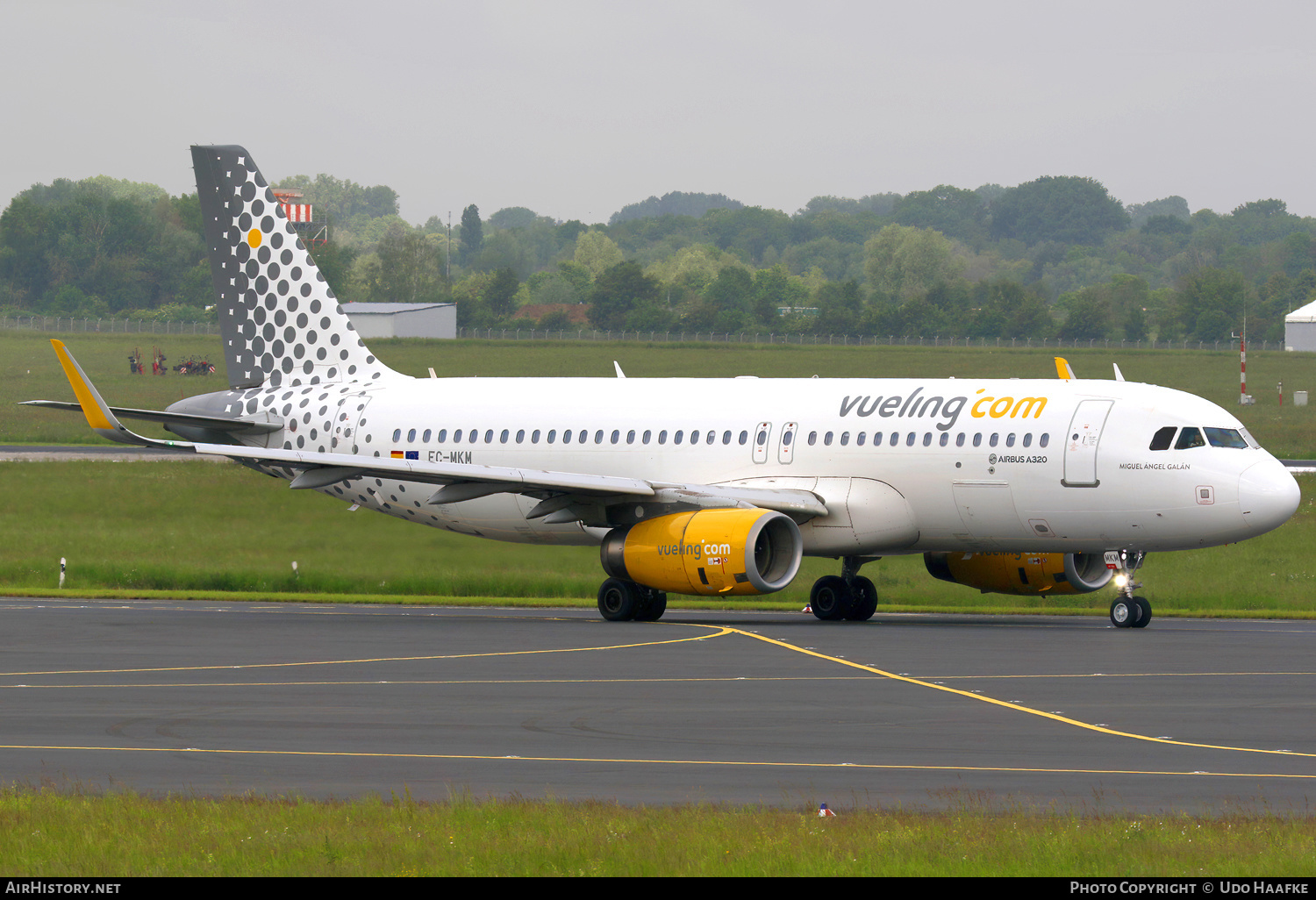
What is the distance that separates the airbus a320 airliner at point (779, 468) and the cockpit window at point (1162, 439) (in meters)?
0.02

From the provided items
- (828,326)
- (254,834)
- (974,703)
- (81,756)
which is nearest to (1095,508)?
(974,703)

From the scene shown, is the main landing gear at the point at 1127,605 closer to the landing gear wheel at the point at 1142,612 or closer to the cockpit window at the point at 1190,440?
the landing gear wheel at the point at 1142,612

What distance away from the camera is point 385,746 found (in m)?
19.1

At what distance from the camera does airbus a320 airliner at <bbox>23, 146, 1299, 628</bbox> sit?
33.4 m

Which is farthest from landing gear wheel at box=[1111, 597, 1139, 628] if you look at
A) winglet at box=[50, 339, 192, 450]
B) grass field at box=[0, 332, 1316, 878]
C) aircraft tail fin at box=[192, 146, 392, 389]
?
aircraft tail fin at box=[192, 146, 392, 389]

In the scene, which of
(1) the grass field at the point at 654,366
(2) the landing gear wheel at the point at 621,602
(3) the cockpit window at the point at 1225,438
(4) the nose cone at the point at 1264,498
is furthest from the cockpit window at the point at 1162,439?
(1) the grass field at the point at 654,366

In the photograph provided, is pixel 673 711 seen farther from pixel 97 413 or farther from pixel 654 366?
pixel 654 366

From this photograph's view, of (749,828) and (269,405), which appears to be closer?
(749,828)

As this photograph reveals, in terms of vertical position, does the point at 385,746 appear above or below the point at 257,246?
below

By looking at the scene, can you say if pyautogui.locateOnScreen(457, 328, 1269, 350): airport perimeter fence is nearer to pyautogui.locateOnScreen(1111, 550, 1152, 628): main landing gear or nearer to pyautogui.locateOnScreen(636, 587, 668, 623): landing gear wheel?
pyautogui.locateOnScreen(636, 587, 668, 623): landing gear wheel

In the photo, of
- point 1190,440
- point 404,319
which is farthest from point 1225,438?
point 404,319

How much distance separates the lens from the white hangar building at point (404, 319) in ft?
473
